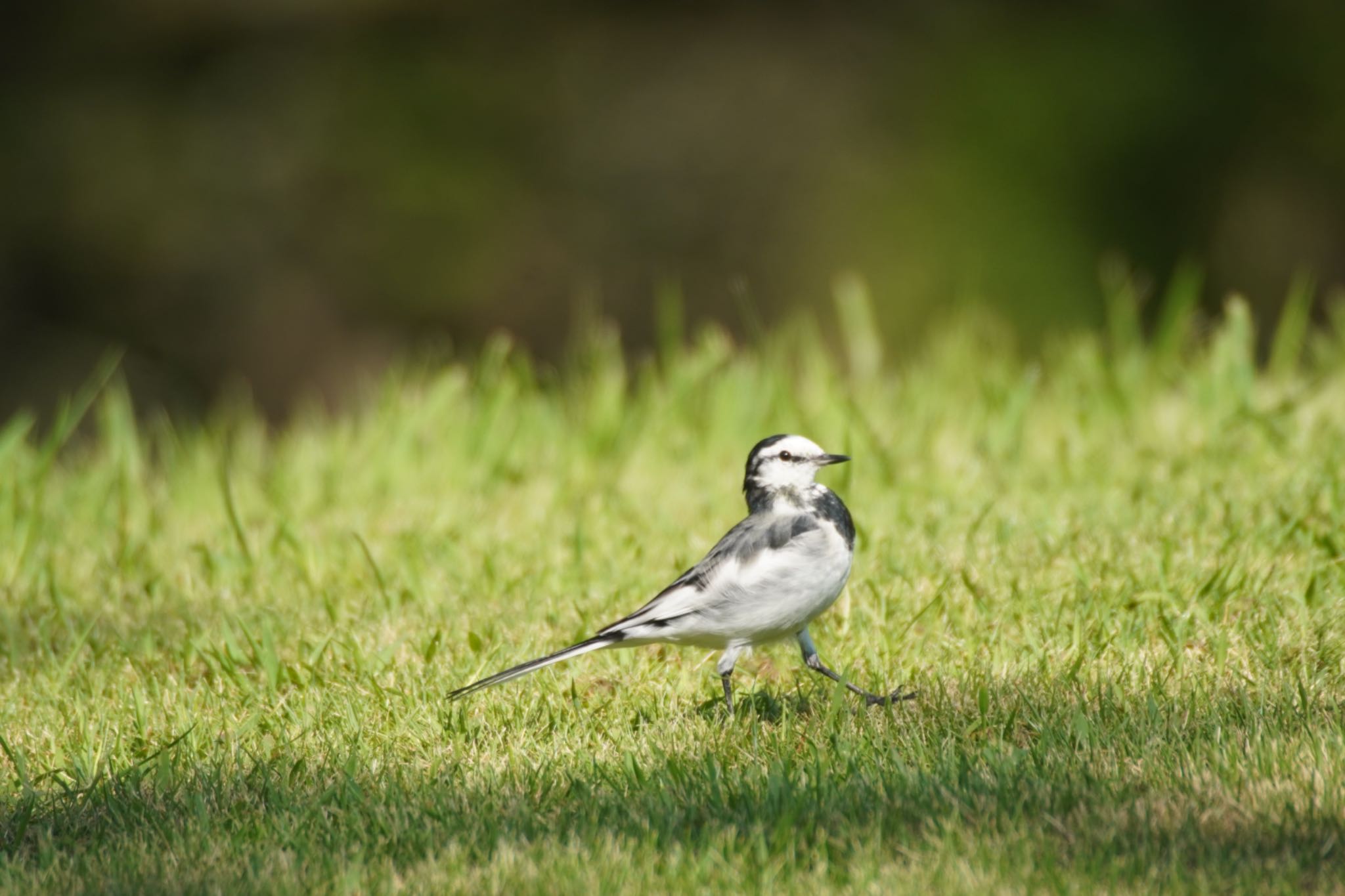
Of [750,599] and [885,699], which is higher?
[750,599]

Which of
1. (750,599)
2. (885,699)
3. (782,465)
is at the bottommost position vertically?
(885,699)

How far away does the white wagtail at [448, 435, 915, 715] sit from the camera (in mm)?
3941

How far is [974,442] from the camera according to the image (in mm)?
6676

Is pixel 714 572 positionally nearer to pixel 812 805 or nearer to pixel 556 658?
A: pixel 556 658

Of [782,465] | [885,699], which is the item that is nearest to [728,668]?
[885,699]

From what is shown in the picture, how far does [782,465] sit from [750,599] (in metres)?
0.62

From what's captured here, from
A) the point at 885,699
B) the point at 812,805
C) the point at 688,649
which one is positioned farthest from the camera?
the point at 688,649

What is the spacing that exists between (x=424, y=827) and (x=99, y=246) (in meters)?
10.8

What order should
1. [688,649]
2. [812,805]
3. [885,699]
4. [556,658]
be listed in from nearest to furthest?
[812,805] → [556,658] → [885,699] → [688,649]

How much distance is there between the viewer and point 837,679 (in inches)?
158

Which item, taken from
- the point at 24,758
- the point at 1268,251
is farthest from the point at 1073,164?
the point at 24,758

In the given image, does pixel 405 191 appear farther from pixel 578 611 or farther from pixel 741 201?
pixel 578 611

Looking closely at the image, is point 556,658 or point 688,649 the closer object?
point 556,658

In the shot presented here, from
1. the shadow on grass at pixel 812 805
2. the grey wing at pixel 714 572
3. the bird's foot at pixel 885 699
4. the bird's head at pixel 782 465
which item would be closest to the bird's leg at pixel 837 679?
the bird's foot at pixel 885 699
